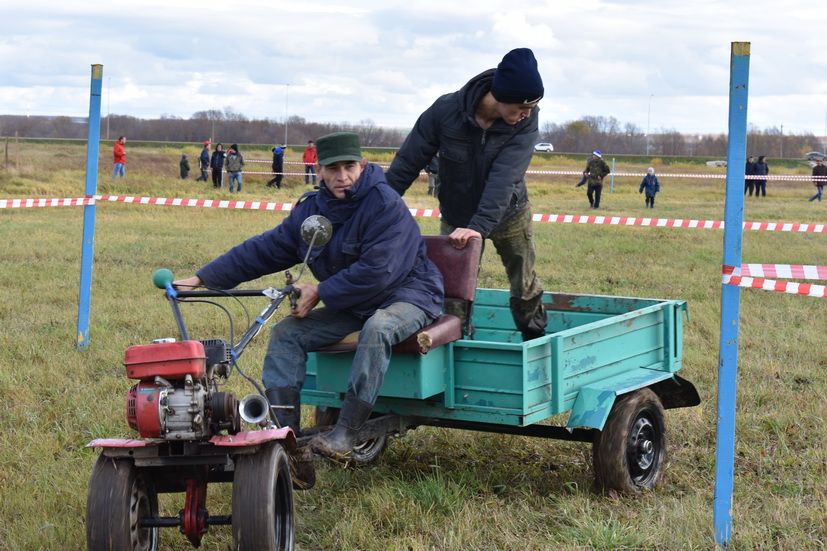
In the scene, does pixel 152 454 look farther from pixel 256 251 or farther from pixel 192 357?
pixel 256 251

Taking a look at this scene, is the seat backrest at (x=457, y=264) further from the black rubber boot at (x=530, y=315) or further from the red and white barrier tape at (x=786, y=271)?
the red and white barrier tape at (x=786, y=271)

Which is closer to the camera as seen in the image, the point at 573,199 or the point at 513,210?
the point at 513,210

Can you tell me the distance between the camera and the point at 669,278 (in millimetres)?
13375

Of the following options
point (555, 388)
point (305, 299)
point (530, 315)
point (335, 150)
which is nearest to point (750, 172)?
point (530, 315)

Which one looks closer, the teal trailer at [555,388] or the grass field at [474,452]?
the grass field at [474,452]

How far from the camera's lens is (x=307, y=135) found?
250ft

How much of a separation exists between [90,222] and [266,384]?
13.9ft

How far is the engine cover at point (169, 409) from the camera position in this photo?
12.9ft

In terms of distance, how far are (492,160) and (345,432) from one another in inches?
74.8

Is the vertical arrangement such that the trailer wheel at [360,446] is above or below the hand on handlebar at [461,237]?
below

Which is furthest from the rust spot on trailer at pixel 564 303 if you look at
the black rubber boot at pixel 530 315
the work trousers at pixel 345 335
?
the work trousers at pixel 345 335

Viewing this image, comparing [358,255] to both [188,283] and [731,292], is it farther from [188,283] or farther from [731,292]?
[731,292]

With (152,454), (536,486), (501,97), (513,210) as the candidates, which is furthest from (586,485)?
(152,454)

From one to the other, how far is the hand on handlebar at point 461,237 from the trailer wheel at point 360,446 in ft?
3.70
